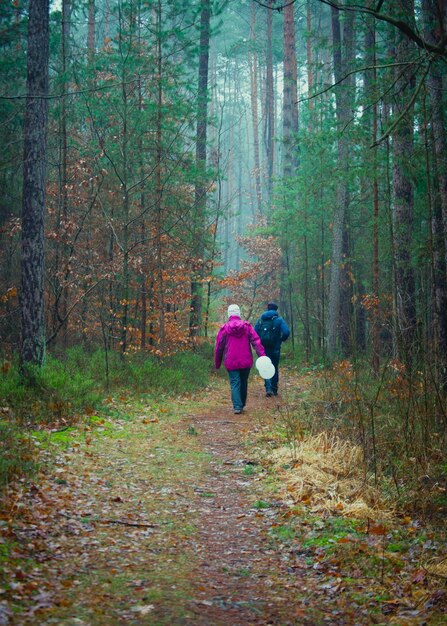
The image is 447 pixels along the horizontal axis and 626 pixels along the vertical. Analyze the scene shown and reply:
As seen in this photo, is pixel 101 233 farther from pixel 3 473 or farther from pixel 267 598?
pixel 267 598

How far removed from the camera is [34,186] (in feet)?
35.9

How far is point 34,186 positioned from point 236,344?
15.7ft

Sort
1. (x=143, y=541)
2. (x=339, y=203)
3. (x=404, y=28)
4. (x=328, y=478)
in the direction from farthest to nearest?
1. (x=339, y=203)
2. (x=328, y=478)
3. (x=143, y=541)
4. (x=404, y=28)

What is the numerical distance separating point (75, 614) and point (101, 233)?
15.8m

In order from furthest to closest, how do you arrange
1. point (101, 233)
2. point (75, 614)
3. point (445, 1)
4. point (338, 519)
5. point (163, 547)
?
point (101, 233) → point (338, 519) → point (163, 547) → point (445, 1) → point (75, 614)

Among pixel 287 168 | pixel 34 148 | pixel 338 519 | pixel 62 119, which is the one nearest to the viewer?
pixel 338 519

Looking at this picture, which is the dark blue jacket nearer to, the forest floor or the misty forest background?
the misty forest background

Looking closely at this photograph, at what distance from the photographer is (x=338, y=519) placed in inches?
227

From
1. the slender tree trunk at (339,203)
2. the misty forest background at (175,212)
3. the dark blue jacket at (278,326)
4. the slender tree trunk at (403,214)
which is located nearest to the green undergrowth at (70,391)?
the misty forest background at (175,212)

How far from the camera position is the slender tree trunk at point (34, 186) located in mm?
10852

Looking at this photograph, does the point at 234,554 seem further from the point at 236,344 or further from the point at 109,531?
the point at 236,344

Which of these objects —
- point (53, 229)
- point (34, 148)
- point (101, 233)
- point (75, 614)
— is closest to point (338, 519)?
point (75, 614)

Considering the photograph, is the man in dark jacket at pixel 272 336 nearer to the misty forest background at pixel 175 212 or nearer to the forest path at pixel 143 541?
the misty forest background at pixel 175 212

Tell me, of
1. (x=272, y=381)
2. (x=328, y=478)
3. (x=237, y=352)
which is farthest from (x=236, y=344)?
(x=328, y=478)
